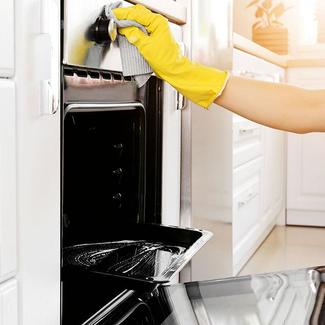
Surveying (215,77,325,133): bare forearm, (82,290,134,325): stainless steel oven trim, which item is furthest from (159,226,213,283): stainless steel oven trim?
(215,77,325,133): bare forearm

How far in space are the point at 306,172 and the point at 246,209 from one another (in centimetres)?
115

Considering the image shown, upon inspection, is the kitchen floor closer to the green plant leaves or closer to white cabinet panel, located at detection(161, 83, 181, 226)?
white cabinet panel, located at detection(161, 83, 181, 226)

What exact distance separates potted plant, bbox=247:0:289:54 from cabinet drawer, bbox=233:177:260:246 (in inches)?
57.8

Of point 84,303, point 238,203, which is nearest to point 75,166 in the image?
point 84,303

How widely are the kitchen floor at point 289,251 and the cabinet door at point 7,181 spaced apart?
2.10 m

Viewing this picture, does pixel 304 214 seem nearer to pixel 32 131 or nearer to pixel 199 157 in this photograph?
pixel 199 157

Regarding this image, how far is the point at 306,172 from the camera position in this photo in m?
3.75

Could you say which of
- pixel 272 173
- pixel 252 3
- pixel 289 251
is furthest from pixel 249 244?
pixel 252 3

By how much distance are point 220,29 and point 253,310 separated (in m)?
1.07

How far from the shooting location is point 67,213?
1.22 m

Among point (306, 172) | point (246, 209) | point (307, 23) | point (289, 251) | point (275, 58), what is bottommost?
point (289, 251)

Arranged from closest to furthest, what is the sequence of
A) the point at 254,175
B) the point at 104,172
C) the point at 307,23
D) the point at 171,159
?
the point at 104,172 → the point at 171,159 → the point at 254,175 → the point at 307,23

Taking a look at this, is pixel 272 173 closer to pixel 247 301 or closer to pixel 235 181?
pixel 235 181

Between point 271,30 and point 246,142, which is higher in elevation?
point 271,30
